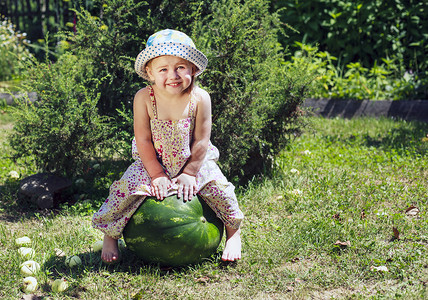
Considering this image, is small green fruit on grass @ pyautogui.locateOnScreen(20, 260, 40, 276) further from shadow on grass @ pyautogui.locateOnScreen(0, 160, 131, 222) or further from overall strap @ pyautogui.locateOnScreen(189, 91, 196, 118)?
overall strap @ pyautogui.locateOnScreen(189, 91, 196, 118)

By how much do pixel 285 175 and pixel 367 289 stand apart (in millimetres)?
2099

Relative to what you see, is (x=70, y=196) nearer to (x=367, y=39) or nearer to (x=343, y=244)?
(x=343, y=244)

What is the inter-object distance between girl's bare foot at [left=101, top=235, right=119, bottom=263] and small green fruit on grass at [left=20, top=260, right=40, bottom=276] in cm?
44

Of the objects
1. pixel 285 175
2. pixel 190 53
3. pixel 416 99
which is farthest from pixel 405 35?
pixel 190 53

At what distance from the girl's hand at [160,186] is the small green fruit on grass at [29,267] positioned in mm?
919

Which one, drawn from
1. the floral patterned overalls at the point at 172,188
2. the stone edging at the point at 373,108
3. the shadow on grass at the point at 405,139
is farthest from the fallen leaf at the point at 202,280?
the stone edging at the point at 373,108

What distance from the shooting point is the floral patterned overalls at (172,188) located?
341 centimetres

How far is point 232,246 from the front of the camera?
353cm

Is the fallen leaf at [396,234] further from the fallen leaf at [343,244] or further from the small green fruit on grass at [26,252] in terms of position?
the small green fruit on grass at [26,252]

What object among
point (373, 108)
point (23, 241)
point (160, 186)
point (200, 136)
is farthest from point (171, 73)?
point (373, 108)

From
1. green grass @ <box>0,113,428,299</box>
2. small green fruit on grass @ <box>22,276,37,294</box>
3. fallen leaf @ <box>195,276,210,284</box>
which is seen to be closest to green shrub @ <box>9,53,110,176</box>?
green grass @ <box>0,113,428,299</box>

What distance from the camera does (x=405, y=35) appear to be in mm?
8250

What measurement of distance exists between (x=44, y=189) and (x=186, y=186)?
180cm

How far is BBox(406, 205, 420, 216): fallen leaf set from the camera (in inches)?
166
